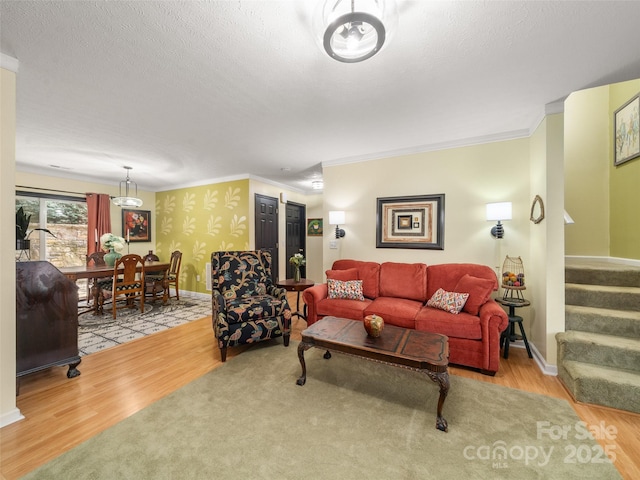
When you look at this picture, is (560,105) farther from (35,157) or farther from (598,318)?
(35,157)

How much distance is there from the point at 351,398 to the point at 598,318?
2.41m

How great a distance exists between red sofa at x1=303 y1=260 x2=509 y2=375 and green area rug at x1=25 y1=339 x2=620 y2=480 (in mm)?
345

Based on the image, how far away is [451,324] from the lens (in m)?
2.53

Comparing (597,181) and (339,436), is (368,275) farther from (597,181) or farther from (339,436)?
(597,181)

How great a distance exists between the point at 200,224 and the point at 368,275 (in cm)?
381

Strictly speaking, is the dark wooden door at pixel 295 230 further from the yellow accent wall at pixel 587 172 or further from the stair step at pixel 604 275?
the yellow accent wall at pixel 587 172

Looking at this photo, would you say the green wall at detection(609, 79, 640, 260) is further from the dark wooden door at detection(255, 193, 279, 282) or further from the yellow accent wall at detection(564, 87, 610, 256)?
the dark wooden door at detection(255, 193, 279, 282)

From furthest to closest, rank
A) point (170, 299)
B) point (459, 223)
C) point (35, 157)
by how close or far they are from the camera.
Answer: point (170, 299), point (35, 157), point (459, 223)

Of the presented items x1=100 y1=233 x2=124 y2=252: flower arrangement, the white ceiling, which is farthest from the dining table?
the white ceiling

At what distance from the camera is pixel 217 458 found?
1503 millimetres

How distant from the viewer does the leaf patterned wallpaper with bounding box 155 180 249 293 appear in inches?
195

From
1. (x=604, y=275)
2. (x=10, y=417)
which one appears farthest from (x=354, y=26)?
(x=604, y=275)

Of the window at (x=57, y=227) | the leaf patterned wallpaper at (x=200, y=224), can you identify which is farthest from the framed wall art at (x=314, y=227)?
the window at (x=57, y=227)

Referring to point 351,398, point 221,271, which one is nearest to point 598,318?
point 351,398
